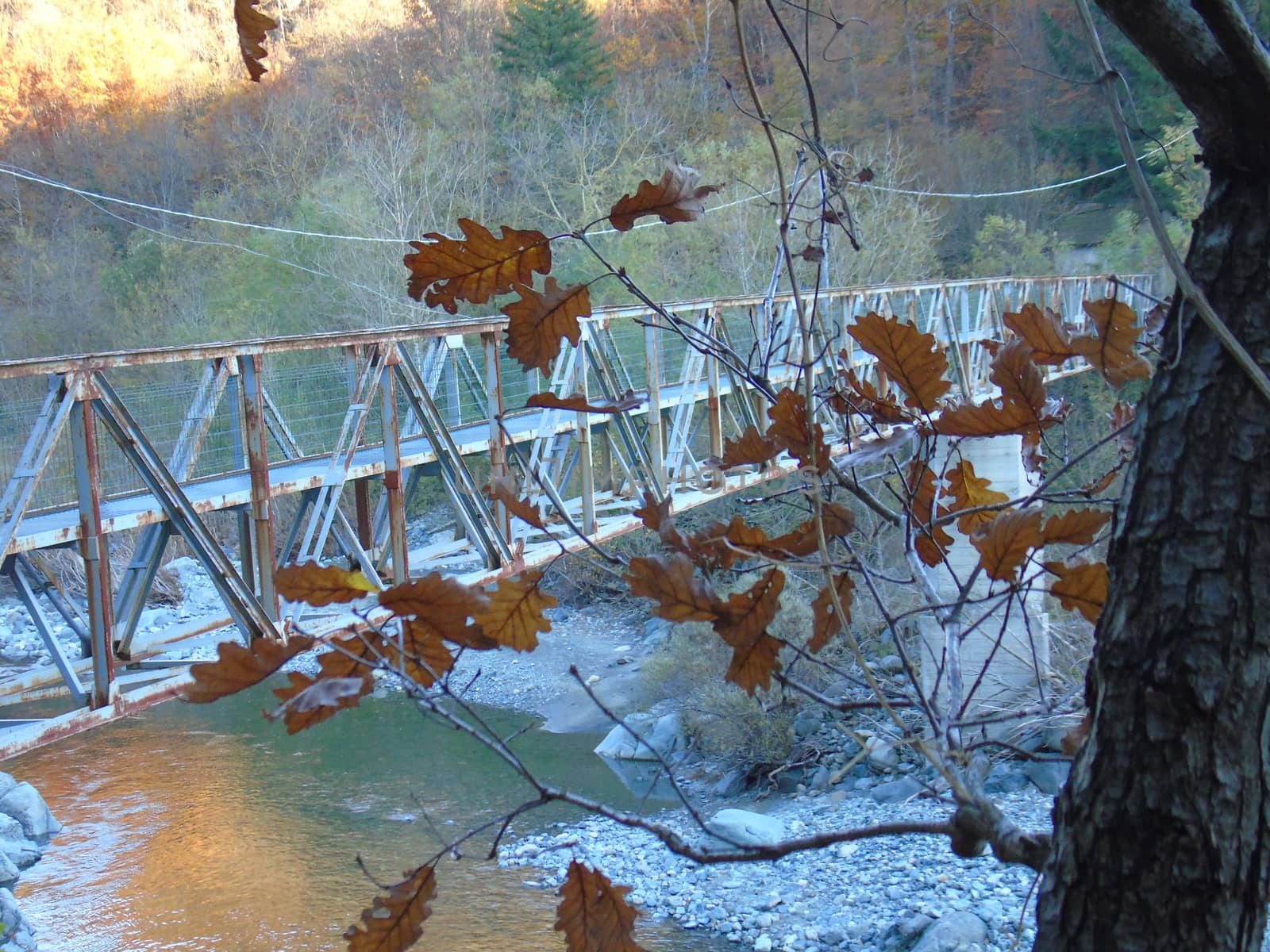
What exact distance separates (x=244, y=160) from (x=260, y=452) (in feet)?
72.0

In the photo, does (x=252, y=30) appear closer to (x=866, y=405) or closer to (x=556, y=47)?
(x=866, y=405)

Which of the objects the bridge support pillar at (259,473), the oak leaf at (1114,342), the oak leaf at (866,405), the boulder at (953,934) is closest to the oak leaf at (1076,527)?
the oak leaf at (1114,342)

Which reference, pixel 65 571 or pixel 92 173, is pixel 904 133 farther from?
pixel 65 571

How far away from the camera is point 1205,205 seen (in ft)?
2.40

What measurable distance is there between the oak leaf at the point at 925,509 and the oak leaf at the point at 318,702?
1.77ft

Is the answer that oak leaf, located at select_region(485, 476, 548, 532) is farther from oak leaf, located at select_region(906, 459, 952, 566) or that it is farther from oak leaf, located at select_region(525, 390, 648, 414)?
oak leaf, located at select_region(906, 459, 952, 566)

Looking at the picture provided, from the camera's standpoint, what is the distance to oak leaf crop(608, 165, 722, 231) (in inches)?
34.1

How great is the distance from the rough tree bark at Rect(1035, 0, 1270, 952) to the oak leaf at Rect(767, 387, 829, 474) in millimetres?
273

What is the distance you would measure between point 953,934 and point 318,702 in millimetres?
7892

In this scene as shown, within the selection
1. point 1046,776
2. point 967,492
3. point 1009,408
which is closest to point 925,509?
point 967,492

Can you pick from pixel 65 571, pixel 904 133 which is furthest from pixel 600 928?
pixel 904 133

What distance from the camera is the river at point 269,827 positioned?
8.40 m

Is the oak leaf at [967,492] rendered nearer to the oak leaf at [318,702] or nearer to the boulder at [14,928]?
the oak leaf at [318,702]

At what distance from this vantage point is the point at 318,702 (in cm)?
68
